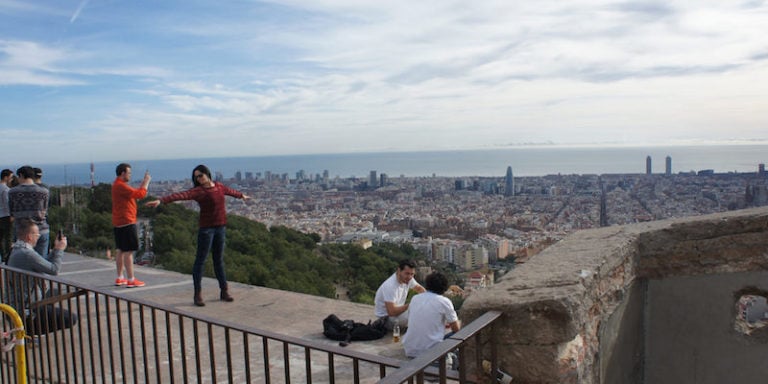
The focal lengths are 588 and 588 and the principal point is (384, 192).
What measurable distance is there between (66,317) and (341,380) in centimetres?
279

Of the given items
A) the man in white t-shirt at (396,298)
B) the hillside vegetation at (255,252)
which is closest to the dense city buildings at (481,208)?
the hillside vegetation at (255,252)

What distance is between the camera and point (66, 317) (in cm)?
557

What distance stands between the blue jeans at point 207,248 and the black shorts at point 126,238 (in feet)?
3.70

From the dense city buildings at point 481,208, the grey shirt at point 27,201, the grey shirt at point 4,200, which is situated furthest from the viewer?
the dense city buildings at point 481,208

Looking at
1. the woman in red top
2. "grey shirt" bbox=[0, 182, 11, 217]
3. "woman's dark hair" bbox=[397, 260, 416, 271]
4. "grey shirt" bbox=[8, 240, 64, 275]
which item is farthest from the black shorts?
"woman's dark hair" bbox=[397, 260, 416, 271]

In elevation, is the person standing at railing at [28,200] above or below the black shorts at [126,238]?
above

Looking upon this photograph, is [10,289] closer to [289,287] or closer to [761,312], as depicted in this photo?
[761,312]

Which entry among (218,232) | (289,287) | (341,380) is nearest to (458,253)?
(289,287)

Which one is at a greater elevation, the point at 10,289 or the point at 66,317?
the point at 10,289

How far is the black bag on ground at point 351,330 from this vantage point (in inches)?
232

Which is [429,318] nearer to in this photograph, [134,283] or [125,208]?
[125,208]

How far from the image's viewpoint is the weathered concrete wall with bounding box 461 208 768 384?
8.98 ft

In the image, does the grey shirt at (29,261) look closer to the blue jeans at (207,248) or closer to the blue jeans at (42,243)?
the blue jeans at (207,248)

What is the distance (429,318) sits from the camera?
183 inches
